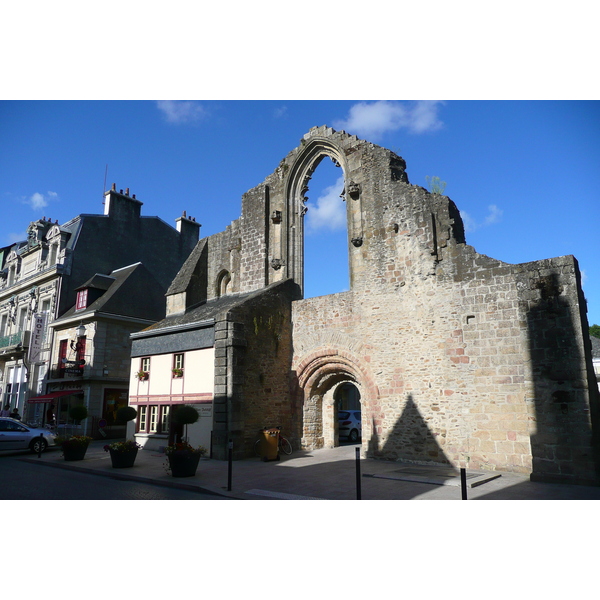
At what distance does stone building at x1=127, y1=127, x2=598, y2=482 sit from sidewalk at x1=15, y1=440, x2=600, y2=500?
0.72 meters

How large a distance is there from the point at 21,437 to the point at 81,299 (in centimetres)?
807

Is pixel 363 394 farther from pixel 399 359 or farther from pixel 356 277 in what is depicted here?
pixel 356 277

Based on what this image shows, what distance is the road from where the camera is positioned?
749 cm

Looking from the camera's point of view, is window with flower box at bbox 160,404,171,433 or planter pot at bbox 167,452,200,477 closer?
planter pot at bbox 167,452,200,477

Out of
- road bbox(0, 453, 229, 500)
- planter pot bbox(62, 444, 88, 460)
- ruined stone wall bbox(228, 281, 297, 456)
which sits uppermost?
ruined stone wall bbox(228, 281, 297, 456)

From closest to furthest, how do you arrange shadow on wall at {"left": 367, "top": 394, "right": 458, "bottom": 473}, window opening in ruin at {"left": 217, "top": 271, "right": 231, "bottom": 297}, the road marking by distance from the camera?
1. the road marking
2. shadow on wall at {"left": 367, "top": 394, "right": 458, "bottom": 473}
3. window opening in ruin at {"left": 217, "top": 271, "right": 231, "bottom": 297}

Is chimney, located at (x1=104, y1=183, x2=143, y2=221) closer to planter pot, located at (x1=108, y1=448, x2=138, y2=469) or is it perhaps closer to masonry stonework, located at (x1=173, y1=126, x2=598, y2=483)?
masonry stonework, located at (x1=173, y1=126, x2=598, y2=483)

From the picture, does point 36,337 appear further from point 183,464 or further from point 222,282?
point 183,464

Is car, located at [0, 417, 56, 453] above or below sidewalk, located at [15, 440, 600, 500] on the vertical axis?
above

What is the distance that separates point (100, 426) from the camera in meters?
18.5

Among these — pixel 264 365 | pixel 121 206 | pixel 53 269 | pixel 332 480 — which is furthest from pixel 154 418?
pixel 121 206

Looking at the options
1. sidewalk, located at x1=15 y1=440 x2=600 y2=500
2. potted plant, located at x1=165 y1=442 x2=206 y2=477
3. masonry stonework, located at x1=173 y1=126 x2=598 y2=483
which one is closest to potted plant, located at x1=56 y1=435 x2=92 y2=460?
sidewalk, located at x1=15 y1=440 x2=600 y2=500

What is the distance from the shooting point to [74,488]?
8.28 meters

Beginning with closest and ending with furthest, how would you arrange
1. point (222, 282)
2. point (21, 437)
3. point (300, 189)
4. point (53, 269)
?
1. point (21, 437)
2. point (300, 189)
3. point (222, 282)
4. point (53, 269)
